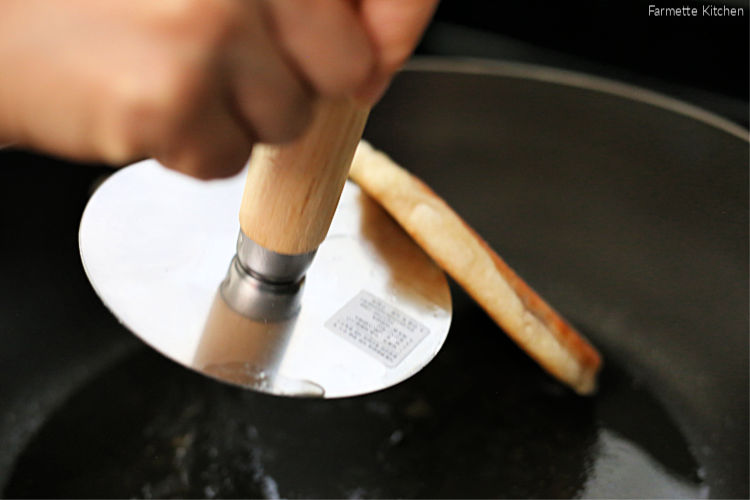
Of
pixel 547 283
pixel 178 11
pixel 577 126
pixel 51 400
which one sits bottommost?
pixel 51 400

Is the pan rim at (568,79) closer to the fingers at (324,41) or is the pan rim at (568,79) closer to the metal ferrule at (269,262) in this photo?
the metal ferrule at (269,262)

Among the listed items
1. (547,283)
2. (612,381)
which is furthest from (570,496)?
(547,283)

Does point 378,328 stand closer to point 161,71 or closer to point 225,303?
point 225,303

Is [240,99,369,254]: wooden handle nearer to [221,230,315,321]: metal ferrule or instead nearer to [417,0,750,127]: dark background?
[221,230,315,321]: metal ferrule

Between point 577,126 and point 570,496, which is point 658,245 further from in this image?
point 570,496

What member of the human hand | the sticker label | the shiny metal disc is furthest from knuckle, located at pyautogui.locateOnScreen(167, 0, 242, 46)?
the sticker label

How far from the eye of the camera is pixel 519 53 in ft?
3.37

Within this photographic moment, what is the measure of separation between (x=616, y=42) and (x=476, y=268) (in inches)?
19.3

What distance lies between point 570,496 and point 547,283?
30 cm

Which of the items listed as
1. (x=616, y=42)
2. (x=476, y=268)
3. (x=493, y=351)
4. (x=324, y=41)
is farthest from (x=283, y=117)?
(x=616, y=42)

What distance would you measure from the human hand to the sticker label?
0.23 m

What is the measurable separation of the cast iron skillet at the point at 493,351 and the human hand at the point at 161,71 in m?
0.48

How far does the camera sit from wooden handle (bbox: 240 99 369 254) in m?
0.35

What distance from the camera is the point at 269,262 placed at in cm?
45
